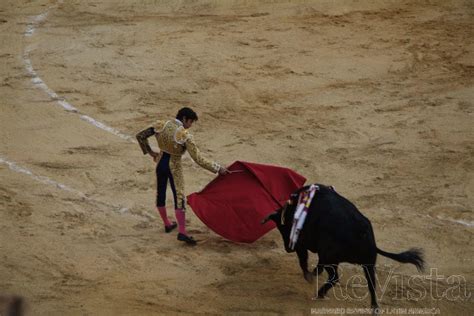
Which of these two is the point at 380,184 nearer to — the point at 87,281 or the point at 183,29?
the point at 87,281

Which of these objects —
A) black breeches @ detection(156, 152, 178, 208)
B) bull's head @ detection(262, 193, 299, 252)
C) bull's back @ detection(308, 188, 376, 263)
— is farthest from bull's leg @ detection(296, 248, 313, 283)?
black breeches @ detection(156, 152, 178, 208)

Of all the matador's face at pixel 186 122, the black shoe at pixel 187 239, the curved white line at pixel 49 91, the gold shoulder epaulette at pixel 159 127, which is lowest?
the black shoe at pixel 187 239

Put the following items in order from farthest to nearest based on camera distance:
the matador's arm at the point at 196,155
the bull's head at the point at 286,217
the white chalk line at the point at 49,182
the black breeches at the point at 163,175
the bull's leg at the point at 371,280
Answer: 1. the white chalk line at the point at 49,182
2. the black breeches at the point at 163,175
3. the matador's arm at the point at 196,155
4. the bull's head at the point at 286,217
5. the bull's leg at the point at 371,280

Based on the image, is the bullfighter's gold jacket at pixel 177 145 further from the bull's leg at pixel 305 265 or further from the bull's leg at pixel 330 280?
the bull's leg at pixel 330 280

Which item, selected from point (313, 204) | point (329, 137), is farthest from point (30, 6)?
point (313, 204)

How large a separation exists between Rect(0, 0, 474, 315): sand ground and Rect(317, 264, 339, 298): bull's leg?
109 millimetres

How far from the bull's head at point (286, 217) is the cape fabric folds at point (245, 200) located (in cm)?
37

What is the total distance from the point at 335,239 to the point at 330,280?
0.48 m

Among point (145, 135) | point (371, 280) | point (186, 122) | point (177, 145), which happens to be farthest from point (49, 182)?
point (371, 280)

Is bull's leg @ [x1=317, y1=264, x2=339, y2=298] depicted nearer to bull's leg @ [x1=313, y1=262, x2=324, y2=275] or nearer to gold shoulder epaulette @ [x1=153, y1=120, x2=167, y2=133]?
bull's leg @ [x1=313, y1=262, x2=324, y2=275]

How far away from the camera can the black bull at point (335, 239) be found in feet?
21.2

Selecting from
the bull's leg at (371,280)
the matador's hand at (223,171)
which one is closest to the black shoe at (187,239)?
the matador's hand at (223,171)

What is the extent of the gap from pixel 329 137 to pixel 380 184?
1.34m

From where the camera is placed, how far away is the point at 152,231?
26.4 feet
